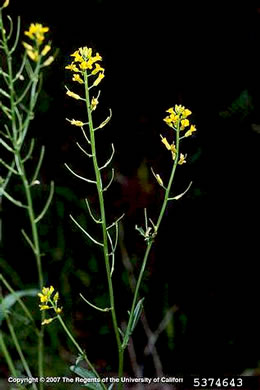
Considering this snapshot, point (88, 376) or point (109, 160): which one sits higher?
point (109, 160)

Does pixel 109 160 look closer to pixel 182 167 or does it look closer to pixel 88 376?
pixel 88 376

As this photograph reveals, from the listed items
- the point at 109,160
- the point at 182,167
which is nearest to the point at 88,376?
Answer: the point at 109,160

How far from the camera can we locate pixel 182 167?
9.24 feet

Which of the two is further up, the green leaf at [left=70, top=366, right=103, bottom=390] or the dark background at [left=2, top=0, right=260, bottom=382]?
the dark background at [left=2, top=0, right=260, bottom=382]

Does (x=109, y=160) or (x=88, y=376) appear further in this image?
(x=88, y=376)

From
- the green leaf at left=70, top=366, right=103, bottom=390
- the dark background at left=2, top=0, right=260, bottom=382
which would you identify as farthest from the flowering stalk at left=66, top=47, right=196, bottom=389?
the dark background at left=2, top=0, right=260, bottom=382

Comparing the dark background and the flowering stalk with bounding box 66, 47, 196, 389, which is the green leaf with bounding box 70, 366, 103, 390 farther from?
the dark background

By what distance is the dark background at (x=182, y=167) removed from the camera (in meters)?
2.70

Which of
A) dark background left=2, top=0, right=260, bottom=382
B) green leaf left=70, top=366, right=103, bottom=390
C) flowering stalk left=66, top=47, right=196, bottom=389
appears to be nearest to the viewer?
flowering stalk left=66, top=47, right=196, bottom=389

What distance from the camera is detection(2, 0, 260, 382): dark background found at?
270 centimetres

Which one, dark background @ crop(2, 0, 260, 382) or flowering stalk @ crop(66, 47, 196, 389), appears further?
dark background @ crop(2, 0, 260, 382)

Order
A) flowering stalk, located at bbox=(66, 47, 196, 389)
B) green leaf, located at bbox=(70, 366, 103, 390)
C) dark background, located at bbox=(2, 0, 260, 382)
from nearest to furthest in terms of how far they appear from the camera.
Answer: flowering stalk, located at bbox=(66, 47, 196, 389), green leaf, located at bbox=(70, 366, 103, 390), dark background, located at bbox=(2, 0, 260, 382)

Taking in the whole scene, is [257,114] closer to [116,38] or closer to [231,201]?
[231,201]

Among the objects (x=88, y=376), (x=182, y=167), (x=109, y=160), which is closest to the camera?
(x=109, y=160)
